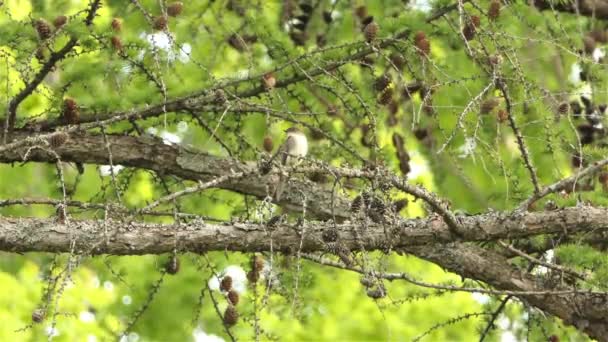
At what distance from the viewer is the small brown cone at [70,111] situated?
423 centimetres

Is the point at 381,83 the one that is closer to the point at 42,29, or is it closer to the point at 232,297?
the point at 232,297

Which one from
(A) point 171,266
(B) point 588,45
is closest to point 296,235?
(A) point 171,266

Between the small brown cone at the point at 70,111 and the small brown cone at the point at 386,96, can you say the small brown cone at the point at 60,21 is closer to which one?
the small brown cone at the point at 70,111

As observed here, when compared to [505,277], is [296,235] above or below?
below

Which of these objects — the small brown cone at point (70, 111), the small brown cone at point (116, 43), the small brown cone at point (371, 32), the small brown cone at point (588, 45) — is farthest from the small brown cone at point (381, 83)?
the small brown cone at point (588, 45)

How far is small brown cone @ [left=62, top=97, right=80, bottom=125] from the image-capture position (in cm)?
423

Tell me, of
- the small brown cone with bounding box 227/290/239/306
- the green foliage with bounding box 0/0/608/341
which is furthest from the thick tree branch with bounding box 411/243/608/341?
the small brown cone with bounding box 227/290/239/306

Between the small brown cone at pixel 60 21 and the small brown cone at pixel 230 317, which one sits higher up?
the small brown cone at pixel 60 21

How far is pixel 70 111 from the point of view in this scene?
425 centimetres

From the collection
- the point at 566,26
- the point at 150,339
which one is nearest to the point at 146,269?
the point at 150,339

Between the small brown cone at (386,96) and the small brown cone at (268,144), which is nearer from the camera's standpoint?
the small brown cone at (386,96)

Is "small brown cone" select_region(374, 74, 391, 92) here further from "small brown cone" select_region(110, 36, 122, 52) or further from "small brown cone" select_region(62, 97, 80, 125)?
"small brown cone" select_region(62, 97, 80, 125)

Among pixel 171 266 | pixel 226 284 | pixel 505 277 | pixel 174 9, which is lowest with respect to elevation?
pixel 505 277

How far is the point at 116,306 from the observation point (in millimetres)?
5324
